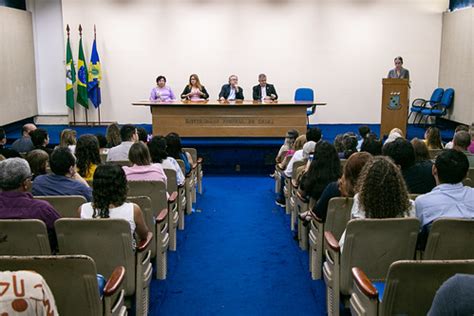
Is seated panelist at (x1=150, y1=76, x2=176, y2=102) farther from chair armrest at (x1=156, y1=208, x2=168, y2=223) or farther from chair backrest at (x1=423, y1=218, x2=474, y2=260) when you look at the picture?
chair backrest at (x1=423, y1=218, x2=474, y2=260)

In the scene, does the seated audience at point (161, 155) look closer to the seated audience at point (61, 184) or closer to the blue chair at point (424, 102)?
the seated audience at point (61, 184)

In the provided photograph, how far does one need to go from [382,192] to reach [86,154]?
2613mm

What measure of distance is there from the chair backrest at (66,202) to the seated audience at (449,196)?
6.93 feet

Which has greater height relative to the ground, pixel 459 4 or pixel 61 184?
pixel 459 4

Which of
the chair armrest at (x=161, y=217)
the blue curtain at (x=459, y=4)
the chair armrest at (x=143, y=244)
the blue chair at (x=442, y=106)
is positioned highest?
the blue curtain at (x=459, y=4)

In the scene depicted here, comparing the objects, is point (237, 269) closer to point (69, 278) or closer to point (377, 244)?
point (377, 244)

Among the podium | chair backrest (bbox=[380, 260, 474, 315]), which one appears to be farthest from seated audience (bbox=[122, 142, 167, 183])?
the podium

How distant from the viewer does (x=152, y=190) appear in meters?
4.19

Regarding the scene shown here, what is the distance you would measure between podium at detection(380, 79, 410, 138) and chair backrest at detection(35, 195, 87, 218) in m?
6.75

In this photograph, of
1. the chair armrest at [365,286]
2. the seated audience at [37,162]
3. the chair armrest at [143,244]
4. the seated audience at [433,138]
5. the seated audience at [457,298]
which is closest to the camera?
the seated audience at [457,298]

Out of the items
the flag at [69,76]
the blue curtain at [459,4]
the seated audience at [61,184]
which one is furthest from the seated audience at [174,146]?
the blue curtain at [459,4]

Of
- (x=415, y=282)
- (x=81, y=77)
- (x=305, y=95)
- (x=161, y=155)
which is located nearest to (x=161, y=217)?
(x=161, y=155)

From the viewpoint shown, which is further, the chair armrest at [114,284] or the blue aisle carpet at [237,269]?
the blue aisle carpet at [237,269]

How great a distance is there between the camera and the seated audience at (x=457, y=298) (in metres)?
1.49
